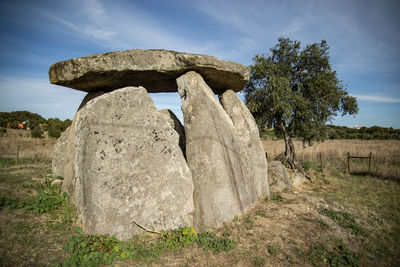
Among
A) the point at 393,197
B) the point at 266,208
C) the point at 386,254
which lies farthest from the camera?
the point at 393,197

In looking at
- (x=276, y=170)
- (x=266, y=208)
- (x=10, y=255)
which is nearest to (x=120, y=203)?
(x=10, y=255)

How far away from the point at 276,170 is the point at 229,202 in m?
4.22

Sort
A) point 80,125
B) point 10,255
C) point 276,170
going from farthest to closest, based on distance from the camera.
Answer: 1. point 276,170
2. point 80,125
3. point 10,255

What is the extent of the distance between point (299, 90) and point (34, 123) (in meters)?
44.5

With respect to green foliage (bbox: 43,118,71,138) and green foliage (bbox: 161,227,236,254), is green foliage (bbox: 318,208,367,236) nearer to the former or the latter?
green foliage (bbox: 161,227,236,254)

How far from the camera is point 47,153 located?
14789mm

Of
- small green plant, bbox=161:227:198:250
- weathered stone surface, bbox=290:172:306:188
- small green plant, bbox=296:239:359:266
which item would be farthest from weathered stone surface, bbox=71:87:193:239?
weathered stone surface, bbox=290:172:306:188

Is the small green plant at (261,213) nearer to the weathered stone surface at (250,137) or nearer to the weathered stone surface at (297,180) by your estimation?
the weathered stone surface at (250,137)

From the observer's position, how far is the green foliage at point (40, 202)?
533cm

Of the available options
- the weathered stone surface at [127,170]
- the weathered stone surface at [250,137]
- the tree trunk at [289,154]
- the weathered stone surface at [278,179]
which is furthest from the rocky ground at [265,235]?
the tree trunk at [289,154]

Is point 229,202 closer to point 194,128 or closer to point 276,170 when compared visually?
point 194,128

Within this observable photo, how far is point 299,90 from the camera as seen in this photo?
1063 centimetres

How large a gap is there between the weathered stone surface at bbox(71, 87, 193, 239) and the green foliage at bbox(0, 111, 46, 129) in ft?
136

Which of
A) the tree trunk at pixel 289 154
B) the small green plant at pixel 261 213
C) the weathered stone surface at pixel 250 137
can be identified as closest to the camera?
the small green plant at pixel 261 213
